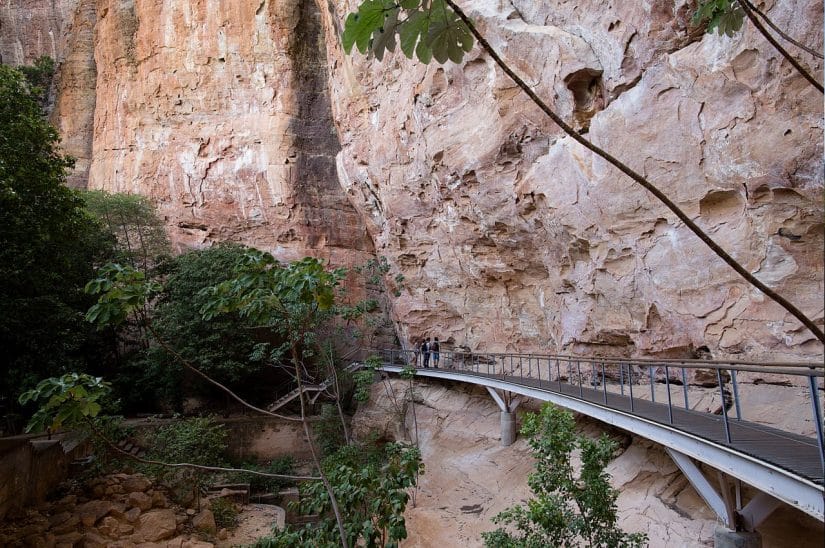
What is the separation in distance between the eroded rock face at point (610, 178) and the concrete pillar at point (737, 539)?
2.45 metres

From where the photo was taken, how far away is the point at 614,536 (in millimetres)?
4629

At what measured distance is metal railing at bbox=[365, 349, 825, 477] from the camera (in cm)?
375

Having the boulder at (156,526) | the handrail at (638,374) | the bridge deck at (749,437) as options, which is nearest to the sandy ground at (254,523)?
the boulder at (156,526)

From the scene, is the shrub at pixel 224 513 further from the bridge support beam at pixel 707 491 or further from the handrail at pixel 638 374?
the bridge support beam at pixel 707 491

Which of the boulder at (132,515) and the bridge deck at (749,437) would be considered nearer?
the bridge deck at (749,437)

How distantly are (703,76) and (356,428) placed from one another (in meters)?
14.1

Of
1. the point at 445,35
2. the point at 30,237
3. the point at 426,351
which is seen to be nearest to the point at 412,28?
the point at 445,35

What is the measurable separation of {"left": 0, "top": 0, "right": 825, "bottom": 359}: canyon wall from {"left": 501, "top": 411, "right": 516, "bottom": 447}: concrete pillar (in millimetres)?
2235

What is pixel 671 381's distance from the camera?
9.51 m

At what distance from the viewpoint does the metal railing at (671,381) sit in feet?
12.3

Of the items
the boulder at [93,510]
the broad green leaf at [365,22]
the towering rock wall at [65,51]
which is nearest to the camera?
the broad green leaf at [365,22]

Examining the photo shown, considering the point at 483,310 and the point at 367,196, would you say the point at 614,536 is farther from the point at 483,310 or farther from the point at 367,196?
the point at 367,196

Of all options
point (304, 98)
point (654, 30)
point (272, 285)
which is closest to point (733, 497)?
point (272, 285)

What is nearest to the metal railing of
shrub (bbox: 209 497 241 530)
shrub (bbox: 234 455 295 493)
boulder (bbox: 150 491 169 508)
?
shrub (bbox: 234 455 295 493)
